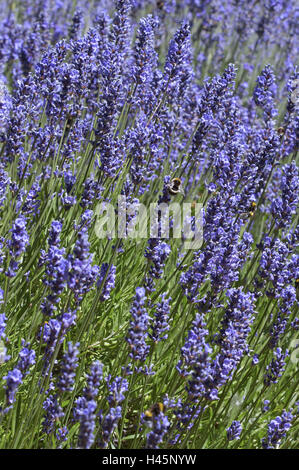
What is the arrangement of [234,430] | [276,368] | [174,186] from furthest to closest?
[174,186], [276,368], [234,430]

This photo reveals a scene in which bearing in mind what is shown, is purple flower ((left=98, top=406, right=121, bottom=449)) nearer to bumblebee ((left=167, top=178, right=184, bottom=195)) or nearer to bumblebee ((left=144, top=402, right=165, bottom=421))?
bumblebee ((left=144, top=402, right=165, bottom=421))

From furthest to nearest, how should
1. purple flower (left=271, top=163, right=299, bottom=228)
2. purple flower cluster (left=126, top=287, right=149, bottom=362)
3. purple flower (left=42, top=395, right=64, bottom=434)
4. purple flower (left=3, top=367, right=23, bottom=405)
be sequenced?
purple flower (left=271, top=163, right=299, bottom=228) < purple flower (left=42, top=395, right=64, bottom=434) < purple flower cluster (left=126, top=287, right=149, bottom=362) < purple flower (left=3, top=367, right=23, bottom=405)

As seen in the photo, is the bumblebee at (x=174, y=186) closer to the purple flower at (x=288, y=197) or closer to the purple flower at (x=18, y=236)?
the purple flower at (x=288, y=197)

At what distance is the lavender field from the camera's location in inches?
102

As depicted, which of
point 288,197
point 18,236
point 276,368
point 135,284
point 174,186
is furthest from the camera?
point 135,284

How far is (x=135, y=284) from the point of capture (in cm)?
407

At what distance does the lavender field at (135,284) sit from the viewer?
260 centimetres

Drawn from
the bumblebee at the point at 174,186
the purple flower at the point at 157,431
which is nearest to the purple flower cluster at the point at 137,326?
the purple flower at the point at 157,431

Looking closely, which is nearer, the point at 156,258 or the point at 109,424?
the point at 109,424

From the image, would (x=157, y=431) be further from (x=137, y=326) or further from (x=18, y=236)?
(x=18, y=236)

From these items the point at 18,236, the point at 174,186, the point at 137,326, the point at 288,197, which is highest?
the point at 288,197

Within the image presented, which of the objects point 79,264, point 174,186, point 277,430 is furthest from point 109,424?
point 174,186

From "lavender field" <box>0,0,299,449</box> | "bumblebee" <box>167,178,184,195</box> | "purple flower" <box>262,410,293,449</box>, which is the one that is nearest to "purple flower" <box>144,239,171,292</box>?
"lavender field" <box>0,0,299,449</box>
